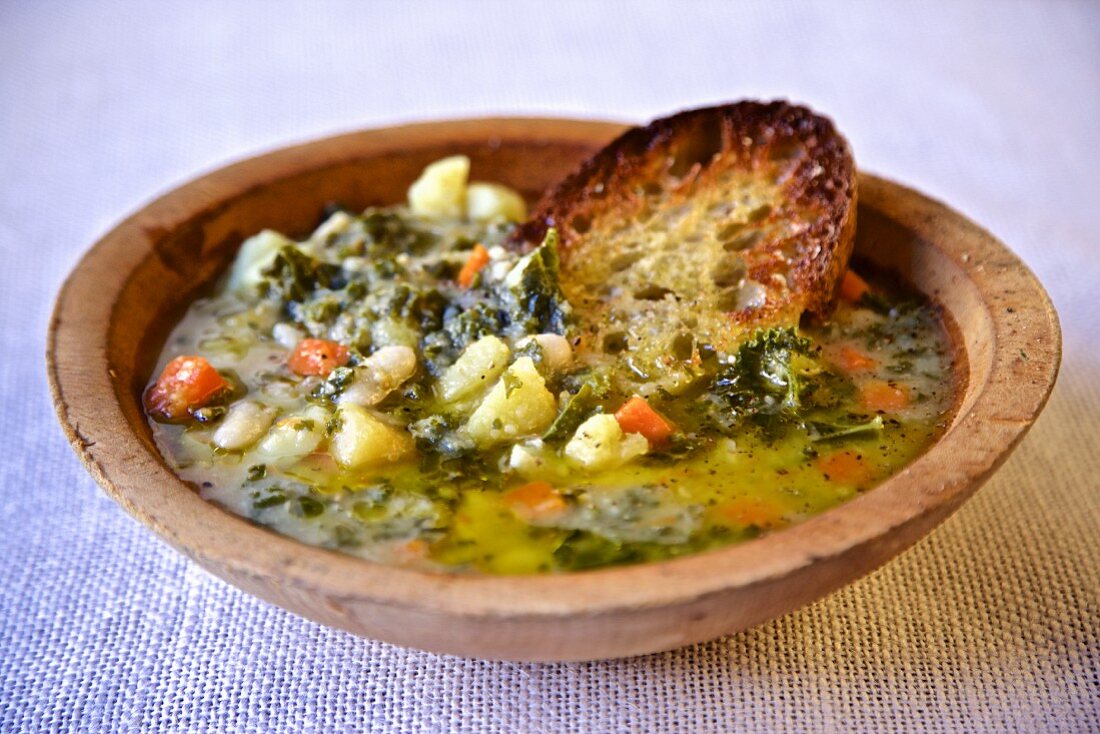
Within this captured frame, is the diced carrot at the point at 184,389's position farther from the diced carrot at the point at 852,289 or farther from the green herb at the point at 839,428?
the diced carrot at the point at 852,289

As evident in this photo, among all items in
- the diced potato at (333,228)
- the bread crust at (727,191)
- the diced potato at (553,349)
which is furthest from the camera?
the diced potato at (333,228)

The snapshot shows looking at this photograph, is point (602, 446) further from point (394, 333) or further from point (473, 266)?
point (473, 266)

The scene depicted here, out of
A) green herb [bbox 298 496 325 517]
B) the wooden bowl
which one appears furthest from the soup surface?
the wooden bowl

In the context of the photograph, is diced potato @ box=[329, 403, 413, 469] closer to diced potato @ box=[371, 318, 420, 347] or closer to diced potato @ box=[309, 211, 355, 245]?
diced potato @ box=[371, 318, 420, 347]

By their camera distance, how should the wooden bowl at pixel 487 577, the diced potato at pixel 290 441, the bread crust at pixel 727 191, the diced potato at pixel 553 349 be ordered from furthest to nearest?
the bread crust at pixel 727 191, the diced potato at pixel 553 349, the diced potato at pixel 290 441, the wooden bowl at pixel 487 577

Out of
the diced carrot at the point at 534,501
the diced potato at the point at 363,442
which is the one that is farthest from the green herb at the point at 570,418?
the diced potato at the point at 363,442

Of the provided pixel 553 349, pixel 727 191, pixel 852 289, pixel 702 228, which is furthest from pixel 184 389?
pixel 852 289
